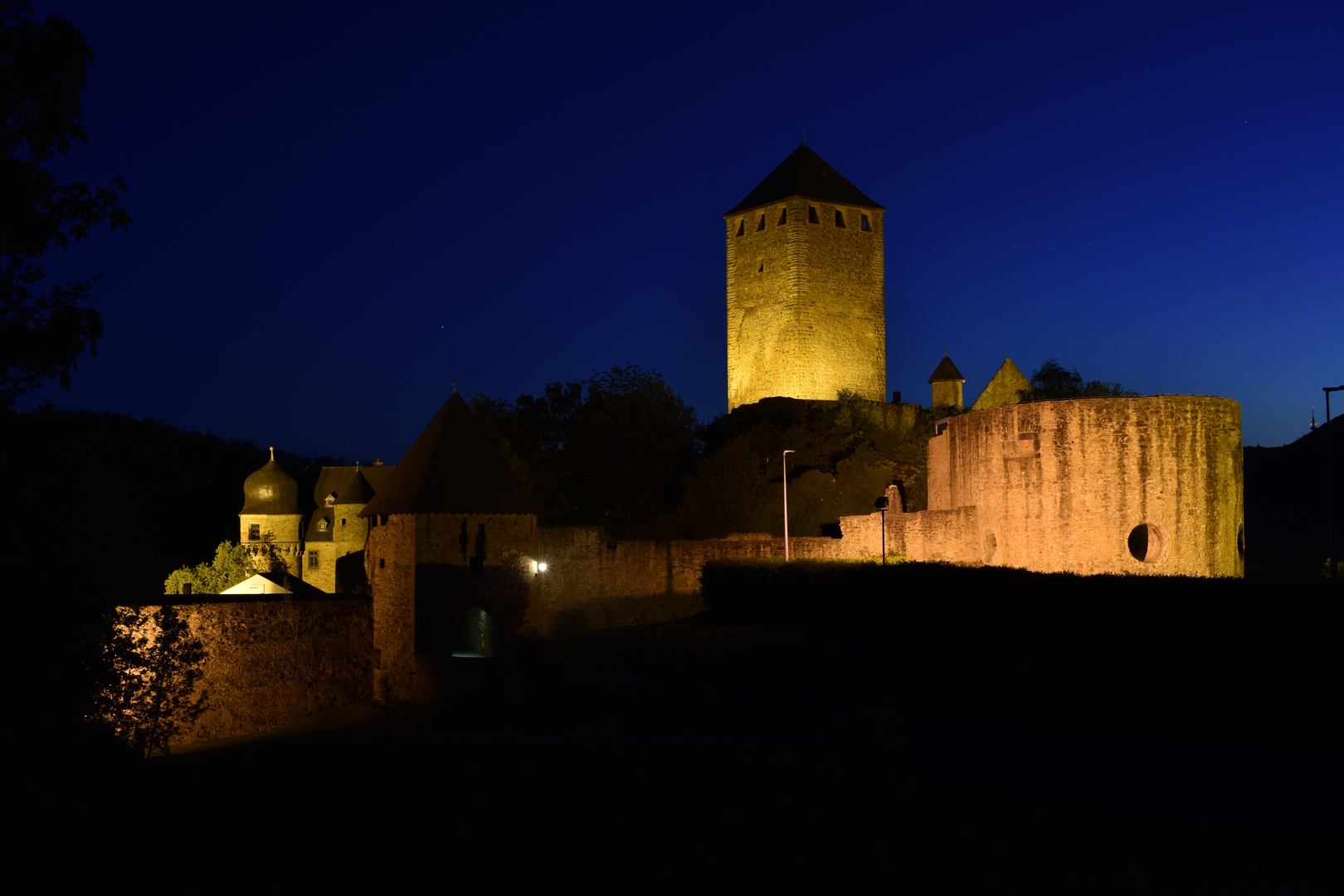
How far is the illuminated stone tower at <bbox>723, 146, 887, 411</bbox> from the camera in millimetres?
45594

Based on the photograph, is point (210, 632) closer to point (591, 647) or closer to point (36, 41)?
point (591, 647)

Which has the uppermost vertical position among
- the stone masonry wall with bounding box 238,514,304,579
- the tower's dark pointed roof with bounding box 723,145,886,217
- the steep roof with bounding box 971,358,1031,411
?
the tower's dark pointed roof with bounding box 723,145,886,217

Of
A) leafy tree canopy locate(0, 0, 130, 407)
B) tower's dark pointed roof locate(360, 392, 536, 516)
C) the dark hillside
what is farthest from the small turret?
leafy tree canopy locate(0, 0, 130, 407)

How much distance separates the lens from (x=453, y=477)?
953 inches

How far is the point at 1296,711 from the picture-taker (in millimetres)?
12094

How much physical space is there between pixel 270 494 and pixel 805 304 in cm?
2371

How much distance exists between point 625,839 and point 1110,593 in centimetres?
918

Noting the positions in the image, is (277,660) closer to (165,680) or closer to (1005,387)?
(165,680)

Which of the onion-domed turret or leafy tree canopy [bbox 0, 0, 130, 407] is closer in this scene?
leafy tree canopy [bbox 0, 0, 130, 407]

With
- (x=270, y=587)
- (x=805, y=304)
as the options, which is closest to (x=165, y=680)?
(x=270, y=587)

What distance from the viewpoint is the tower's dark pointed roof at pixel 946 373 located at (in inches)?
2039

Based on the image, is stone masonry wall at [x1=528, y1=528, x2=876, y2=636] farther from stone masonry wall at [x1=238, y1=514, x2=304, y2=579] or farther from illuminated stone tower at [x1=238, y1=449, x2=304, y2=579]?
stone masonry wall at [x1=238, y1=514, x2=304, y2=579]

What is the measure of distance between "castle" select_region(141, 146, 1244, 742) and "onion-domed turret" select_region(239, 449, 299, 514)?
10323 millimetres

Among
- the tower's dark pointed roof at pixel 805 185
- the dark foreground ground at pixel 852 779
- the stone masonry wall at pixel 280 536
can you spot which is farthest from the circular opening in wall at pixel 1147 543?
the stone masonry wall at pixel 280 536
